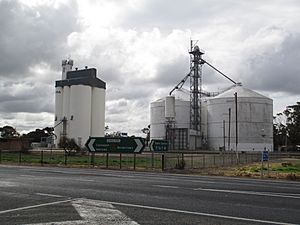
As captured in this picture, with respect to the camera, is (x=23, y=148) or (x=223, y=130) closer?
(x=23, y=148)

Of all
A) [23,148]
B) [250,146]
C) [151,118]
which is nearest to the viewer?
[23,148]

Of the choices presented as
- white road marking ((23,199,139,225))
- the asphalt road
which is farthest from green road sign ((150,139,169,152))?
white road marking ((23,199,139,225))

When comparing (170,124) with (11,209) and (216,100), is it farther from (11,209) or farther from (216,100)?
(11,209)

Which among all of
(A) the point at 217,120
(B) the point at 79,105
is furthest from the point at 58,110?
(A) the point at 217,120

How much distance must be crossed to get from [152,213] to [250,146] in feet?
294

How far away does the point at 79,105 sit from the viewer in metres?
96.1

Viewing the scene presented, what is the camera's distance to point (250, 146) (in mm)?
97000

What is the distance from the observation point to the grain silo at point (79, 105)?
95750 mm

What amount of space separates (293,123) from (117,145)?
3522 inches

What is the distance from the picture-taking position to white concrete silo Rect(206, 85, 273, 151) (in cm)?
9769

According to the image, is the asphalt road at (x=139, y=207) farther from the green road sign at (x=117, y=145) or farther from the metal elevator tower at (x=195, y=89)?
the metal elevator tower at (x=195, y=89)

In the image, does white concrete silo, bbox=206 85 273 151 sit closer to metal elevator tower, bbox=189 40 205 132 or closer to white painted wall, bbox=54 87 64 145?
metal elevator tower, bbox=189 40 205 132

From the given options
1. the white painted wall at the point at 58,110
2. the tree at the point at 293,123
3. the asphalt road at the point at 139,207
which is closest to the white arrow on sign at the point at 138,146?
the asphalt road at the point at 139,207

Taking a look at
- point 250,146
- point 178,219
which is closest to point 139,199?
point 178,219
